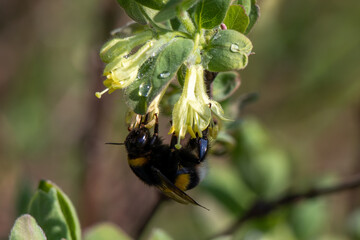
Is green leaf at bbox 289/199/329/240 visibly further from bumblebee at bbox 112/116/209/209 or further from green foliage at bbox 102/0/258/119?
green foliage at bbox 102/0/258/119

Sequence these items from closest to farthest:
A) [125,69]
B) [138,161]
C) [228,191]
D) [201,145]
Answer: [125,69], [201,145], [138,161], [228,191]

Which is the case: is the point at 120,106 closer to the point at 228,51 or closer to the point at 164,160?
the point at 164,160

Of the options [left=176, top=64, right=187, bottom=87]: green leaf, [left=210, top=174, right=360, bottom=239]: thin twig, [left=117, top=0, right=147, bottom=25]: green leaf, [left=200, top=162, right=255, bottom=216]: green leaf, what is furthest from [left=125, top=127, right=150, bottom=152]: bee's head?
Answer: [left=200, top=162, right=255, bottom=216]: green leaf

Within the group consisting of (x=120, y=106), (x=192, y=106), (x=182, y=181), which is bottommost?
(x=120, y=106)

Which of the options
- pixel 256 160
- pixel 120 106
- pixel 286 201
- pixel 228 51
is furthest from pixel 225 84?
pixel 120 106

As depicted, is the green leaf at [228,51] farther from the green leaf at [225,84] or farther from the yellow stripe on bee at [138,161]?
the yellow stripe on bee at [138,161]

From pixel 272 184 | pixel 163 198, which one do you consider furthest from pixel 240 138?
pixel 163 198
